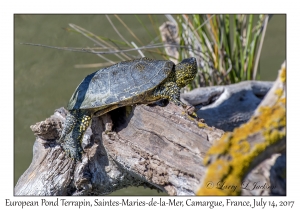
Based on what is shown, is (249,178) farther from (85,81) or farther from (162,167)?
(85,81)

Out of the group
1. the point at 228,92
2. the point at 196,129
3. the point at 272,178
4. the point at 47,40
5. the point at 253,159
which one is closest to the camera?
the point at 253,159

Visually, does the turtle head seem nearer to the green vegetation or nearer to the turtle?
the turtle

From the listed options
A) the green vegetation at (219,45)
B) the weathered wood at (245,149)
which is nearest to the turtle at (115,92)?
the weathered wood at (245,149)

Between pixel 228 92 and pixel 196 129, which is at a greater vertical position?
pixel 228 92

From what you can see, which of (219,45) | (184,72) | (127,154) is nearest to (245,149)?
(127,154)

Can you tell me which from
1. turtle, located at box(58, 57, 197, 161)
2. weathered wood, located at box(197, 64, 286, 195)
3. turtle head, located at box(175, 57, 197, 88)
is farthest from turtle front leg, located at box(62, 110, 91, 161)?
weathered wood, located at box(197, 64, 286, 195)

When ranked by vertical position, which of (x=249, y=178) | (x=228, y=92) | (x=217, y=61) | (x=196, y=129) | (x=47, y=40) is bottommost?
(x=249, y=178)

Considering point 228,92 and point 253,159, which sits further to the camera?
point 228,92

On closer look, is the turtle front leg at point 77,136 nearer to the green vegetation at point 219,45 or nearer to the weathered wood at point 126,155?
the weathered wood at point 126,155
